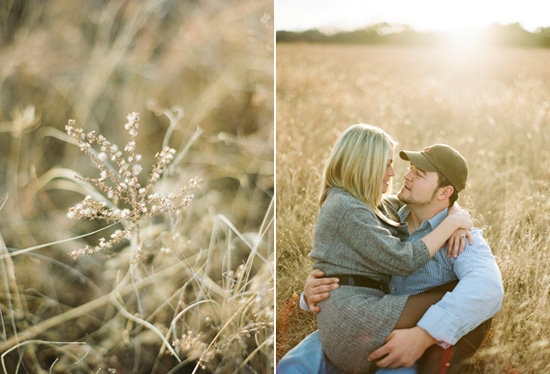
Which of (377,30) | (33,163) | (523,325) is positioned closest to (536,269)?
(523,325)

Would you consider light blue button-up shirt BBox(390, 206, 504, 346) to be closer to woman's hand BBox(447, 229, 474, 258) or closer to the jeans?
woman's hand BBox(447, 229, 474, 258)

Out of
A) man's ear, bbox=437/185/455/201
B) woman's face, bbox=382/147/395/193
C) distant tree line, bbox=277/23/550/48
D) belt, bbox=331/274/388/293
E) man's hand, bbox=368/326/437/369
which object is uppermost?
distant tree line, bbox=277/23/550/48

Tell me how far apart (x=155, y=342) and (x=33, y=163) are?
38.1 inches

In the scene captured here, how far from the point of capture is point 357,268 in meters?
1.57

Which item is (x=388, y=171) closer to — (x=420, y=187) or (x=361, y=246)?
(x=420, y=187)

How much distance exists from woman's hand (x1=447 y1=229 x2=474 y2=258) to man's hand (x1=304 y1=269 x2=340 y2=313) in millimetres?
422

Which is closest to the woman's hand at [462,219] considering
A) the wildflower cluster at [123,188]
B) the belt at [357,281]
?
the belt at [357,281]

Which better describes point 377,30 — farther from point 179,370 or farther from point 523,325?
point 179,370

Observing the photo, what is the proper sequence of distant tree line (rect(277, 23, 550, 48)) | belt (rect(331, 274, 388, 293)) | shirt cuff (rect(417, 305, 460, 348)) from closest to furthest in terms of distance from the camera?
shirt cuff (rect(417, 305, 460, 348)) < belt (rect(331, 274, 388, 293)) < distant tree line (rect(277, 23, 550, 48))

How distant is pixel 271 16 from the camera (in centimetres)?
197

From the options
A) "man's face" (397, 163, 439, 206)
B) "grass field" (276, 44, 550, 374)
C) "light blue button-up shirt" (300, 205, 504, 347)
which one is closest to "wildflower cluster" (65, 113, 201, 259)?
"grass field" (276, 44, 550, 374)

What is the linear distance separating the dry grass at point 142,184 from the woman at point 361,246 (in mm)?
486

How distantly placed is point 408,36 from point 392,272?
1.14 m

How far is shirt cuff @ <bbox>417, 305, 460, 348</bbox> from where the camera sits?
4.83 feet
